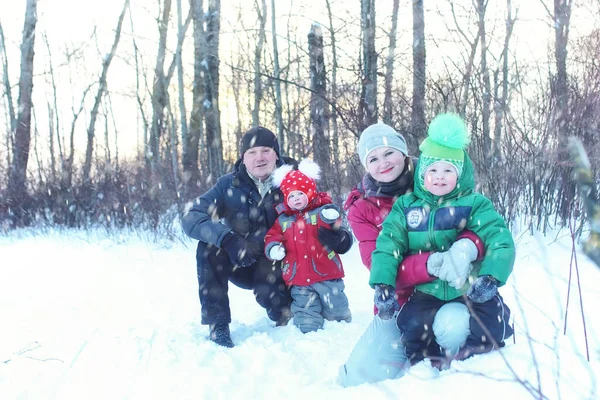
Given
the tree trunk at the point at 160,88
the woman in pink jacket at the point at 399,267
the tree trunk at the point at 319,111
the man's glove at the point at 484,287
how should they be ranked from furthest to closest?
1. the tree trunk at the point at 160,88
2. the tree trunk at the point at 319,111
3. the woman in pink jacket at the point at 399,267
4. the man's glove at the point at 484,287

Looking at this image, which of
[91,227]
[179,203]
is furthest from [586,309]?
[91,227]

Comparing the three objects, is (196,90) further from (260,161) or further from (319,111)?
(260,161)

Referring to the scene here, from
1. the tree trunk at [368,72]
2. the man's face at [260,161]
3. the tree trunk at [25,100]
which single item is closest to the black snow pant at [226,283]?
the man's face at [260,161]

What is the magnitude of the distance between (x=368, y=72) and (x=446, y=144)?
3089 millimetres

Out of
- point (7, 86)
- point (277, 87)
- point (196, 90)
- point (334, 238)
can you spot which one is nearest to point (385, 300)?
point (334, 238)

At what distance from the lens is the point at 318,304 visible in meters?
2.92

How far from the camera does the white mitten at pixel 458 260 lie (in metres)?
1.85

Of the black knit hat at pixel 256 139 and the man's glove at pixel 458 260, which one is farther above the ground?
the black knit hat at pixel 256 139

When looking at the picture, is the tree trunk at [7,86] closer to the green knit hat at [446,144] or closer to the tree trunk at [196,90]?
the tree trunk at [196,90]

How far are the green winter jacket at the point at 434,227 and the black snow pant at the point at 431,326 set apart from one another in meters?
0.06

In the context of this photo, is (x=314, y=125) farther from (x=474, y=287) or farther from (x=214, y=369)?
(x=474, y=287)

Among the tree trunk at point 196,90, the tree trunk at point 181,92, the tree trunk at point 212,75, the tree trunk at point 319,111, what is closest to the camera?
the tree trunk at point 319,111

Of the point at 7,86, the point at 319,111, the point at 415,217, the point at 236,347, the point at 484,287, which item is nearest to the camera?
the point at 484,287

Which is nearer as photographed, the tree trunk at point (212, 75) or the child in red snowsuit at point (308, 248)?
the child in red snowsuit at point (308, 248)
